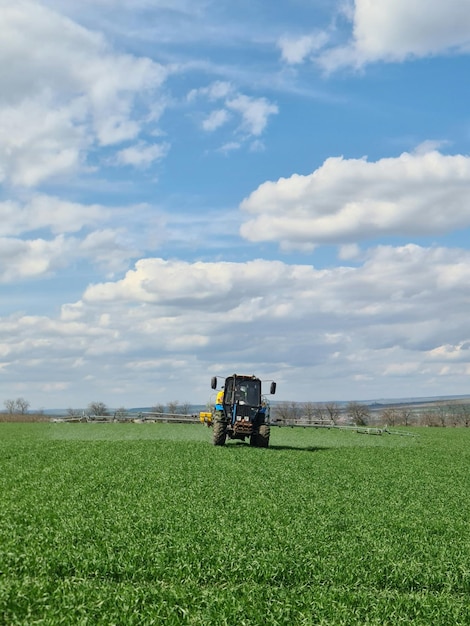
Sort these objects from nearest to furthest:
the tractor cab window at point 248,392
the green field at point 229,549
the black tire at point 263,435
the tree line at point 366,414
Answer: the green field at point 229,549 → the tractor cab window at point 248,392 → the black tire at point 263,435 → the tree line at point 366,414

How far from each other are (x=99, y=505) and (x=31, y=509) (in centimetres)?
147

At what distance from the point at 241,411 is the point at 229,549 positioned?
2035 centimetres

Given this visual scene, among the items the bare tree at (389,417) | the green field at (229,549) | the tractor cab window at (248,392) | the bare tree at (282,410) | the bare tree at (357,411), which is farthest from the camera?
the bare tree at (282,410)

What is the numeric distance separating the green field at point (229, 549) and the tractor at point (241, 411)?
33.6 feet

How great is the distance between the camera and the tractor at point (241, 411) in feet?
100

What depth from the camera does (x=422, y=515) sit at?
571 inches

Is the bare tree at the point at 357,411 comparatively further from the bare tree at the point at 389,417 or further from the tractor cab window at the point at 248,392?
the tractor cab window at the point at 248,392

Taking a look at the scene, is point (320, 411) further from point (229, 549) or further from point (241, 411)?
point (229, 549)

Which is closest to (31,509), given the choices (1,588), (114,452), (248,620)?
(1,588)

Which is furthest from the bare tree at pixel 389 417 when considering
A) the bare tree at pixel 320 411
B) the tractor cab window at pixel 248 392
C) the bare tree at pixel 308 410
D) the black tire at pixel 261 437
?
the tractor cab window at pixel 248 392

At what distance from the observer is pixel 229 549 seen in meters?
10.3

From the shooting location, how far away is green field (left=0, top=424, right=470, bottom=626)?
26.0 feet

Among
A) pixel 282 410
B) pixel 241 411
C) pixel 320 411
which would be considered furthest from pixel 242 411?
pixel 282 410

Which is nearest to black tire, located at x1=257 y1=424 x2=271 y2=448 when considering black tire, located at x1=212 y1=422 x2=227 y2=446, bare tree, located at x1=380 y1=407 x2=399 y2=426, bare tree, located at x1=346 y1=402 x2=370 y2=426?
black tire, located at x1=212 y1=422 x2=227 y2=446
